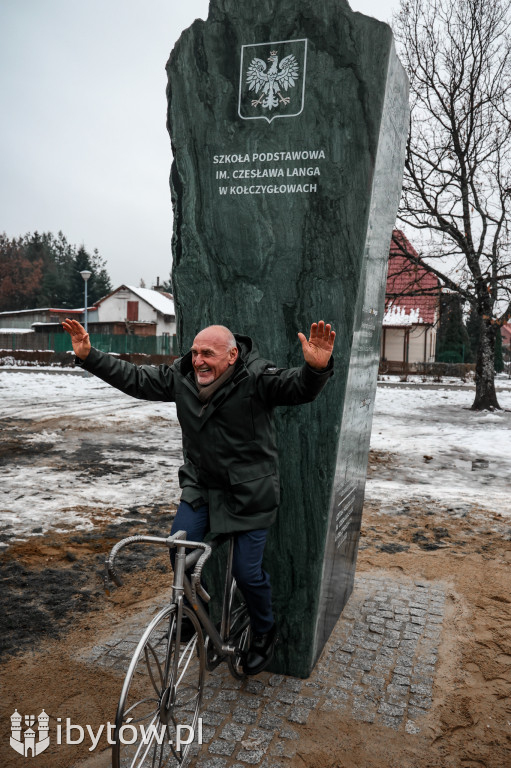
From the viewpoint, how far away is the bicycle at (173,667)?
2316 millimetres

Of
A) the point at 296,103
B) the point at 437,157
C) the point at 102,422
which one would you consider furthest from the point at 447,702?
the point at 437,157

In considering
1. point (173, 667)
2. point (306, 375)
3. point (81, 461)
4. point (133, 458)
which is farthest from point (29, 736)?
point (133, 458)

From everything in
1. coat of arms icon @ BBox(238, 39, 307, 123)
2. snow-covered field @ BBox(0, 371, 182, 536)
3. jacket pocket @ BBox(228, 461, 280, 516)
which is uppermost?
coat of arms icon @ BBox(238, 39, 307, 123)

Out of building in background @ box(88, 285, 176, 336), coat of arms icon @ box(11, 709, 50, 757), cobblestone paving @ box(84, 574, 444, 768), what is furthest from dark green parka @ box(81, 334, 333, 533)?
building in background @ box(88, 285, 176, 336)

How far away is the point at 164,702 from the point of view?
8.02ft

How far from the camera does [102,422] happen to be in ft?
42.9

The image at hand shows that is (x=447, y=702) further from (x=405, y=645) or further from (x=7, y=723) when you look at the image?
(x=7, y=723)

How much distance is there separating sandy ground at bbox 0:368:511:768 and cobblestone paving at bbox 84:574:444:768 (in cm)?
8

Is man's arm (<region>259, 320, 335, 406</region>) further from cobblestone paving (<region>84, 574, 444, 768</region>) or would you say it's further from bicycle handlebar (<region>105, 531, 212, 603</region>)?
cobblestone paving (<region>84, 574, 444, 768</region>)

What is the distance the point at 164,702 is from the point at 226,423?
1.16 metres

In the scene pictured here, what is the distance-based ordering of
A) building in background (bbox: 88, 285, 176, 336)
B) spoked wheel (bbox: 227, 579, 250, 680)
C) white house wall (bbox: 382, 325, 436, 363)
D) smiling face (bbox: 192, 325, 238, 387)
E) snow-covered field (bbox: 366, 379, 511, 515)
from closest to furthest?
smiling face (bbox: 192, 325, 238, 387) → spoked wheel (bbox: 227, 579, 250, 680) → snow-covered field (bbox: 366, 379, 511, 515) → white house wall (bbox: 382, 325, 436, 363) → building in background (bbox: 88, 285, 176, 336)

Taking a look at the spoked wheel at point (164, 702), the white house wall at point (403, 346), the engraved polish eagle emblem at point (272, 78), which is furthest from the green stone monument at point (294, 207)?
the white house wall at point (403, 346)

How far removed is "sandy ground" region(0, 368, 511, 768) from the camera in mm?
2850

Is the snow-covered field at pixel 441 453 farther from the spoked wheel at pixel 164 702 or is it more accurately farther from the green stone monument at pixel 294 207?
the spoked wheel at pixel 164 702
